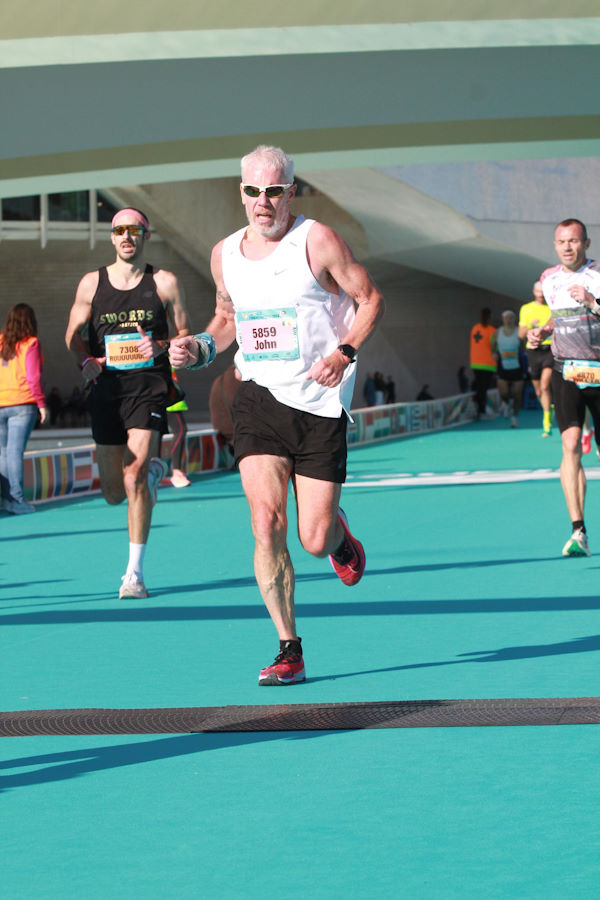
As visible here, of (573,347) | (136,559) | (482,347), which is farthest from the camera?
(482,347)

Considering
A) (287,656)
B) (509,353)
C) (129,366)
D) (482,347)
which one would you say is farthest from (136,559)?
(482,347)

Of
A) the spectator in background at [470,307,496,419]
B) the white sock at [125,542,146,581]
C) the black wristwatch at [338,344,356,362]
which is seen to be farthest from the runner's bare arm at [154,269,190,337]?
the spectator in background at [470,307,496,419]

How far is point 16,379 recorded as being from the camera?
41.5ft

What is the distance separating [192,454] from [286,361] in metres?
11.9

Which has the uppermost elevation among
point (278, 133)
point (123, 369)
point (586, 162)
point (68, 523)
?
point (586, 162)

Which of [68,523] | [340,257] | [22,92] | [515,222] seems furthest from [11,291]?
[340,257]

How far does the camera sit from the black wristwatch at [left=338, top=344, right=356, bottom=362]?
5.21 meters

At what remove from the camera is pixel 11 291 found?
4253 centimetres

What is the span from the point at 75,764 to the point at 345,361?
172 centimetres

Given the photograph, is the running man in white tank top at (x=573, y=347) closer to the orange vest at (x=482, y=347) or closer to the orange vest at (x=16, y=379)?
the orange vest at (x=16, y=379)

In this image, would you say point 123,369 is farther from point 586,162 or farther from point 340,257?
point 586,162

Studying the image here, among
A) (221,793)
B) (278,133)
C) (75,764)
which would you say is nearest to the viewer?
(221,793)

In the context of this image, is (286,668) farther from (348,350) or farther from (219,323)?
(219,323)

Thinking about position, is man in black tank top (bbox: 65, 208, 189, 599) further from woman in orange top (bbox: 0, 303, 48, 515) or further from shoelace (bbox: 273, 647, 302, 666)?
woman in orange top (bbox: 0, 303, 48, 515)
